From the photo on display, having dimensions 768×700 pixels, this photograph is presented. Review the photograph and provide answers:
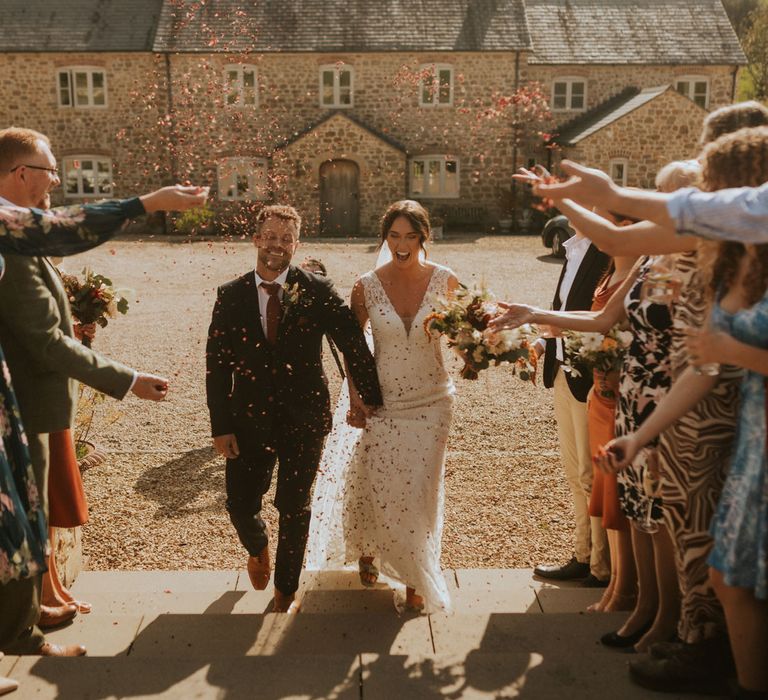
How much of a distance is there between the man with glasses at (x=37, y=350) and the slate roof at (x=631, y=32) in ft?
90.4

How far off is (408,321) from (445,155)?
2483 centimetres

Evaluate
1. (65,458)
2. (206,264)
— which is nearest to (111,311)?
(65,458)

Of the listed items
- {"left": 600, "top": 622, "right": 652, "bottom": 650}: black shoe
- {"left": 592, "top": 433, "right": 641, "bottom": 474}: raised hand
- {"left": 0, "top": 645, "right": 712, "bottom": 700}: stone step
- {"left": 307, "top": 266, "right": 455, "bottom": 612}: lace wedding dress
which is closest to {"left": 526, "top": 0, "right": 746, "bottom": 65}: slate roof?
{"left": 307, "top": 266, "right": 455, "bottom": 612}: lace wedding dress

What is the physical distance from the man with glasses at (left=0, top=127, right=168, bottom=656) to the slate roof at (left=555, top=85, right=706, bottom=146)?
1009 inches

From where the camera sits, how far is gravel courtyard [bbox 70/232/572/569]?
579cm

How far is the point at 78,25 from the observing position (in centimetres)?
2869

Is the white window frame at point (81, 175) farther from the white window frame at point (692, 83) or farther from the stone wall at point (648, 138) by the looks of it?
the white window frame at point (692, 83)

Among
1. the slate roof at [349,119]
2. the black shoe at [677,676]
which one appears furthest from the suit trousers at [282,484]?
the slate roof at [349,119]

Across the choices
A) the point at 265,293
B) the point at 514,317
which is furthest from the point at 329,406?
the point at 514,317

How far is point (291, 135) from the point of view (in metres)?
28.8

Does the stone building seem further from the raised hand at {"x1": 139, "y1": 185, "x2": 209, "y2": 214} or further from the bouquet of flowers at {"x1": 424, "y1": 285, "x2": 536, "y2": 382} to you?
the raised hand at {"x1": 139, "y1": 185, "x2": 209, "y2": 214}

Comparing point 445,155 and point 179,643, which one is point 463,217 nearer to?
point 445,155

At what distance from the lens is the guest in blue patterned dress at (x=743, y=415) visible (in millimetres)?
2736

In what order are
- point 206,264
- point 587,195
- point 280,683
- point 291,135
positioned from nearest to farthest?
point 587,195, point 280,683, point 206,264, point 291,135
